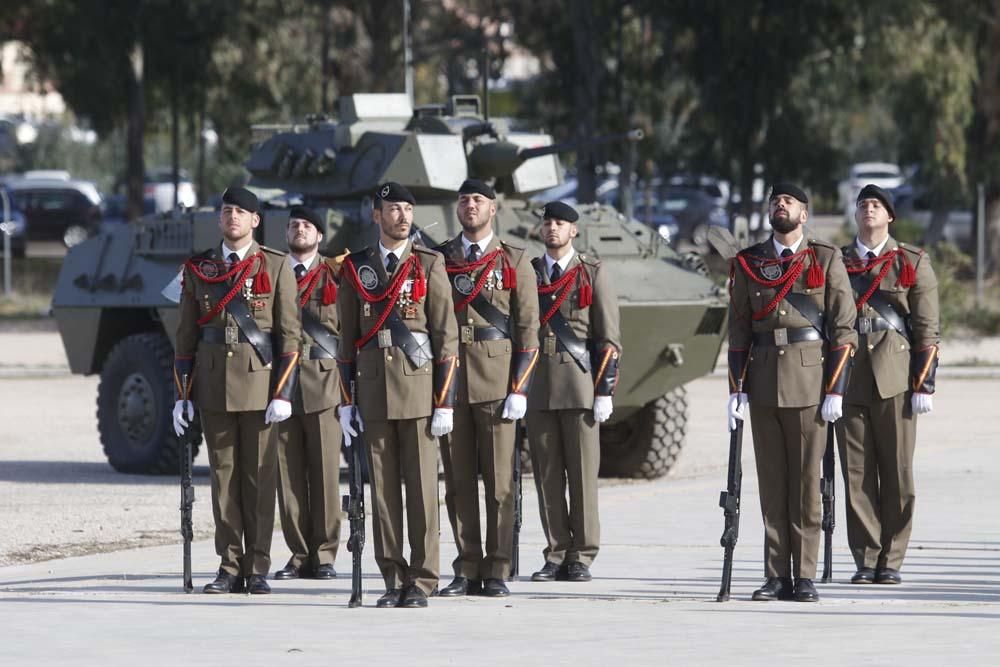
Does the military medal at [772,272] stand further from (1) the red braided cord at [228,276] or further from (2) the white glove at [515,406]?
(1) the red braided cord at [228,276]

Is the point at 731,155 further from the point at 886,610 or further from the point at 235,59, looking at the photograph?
the point at 886,610

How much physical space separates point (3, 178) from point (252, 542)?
4745 cm

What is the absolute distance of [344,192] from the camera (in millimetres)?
16328

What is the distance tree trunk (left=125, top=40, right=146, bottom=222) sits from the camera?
3406cm

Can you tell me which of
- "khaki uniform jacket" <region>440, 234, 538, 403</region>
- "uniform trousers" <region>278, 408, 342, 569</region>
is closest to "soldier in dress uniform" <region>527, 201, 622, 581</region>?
"khaki uniform jacket" <region>440, 234, 538, 403</region>

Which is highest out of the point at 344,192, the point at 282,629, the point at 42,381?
the point at 344,192

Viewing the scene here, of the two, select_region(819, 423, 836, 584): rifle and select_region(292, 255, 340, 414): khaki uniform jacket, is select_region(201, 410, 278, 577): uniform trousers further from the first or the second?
select_region(819, 423, 836, 584): rifle

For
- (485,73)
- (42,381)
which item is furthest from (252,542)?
(42,381)

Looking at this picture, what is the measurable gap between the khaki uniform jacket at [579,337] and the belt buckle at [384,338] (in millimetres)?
1179

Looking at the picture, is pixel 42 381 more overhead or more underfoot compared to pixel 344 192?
more underfoot

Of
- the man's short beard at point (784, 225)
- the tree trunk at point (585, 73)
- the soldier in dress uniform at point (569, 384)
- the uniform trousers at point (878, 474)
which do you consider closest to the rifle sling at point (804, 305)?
the man's short beard at point (784, 225)

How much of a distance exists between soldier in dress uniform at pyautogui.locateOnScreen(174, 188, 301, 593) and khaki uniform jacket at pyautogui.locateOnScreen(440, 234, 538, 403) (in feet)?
2.50

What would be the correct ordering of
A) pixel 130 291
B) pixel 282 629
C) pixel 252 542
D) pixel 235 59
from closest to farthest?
→ 1. pixel 282 629
2. pixel 252 542
3. pixel 130 291
4. pixel 235 59

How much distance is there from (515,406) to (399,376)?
0.62 meters
